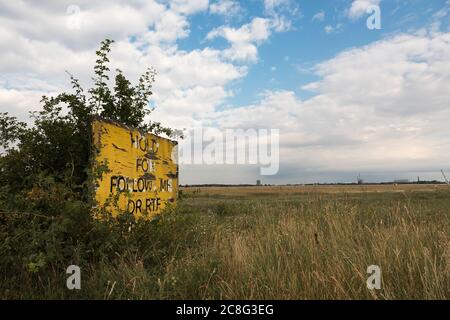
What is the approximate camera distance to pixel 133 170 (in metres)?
6.16

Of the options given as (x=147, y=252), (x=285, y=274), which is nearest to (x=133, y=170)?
(x=147, y=252)

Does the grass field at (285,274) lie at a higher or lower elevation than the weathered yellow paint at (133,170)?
lower

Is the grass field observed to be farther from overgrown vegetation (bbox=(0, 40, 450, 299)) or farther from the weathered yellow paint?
the weathered yellow paint

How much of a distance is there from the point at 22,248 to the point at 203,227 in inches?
126

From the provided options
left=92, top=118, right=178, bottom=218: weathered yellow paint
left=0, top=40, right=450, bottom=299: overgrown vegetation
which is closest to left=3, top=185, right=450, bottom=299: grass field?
left=0, top=40, right=450, bottom=299: overgrown vegetation

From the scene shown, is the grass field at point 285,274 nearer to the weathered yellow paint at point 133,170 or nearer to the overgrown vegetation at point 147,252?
the overgrown vegetation at point 147,252

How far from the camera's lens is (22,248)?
13.3 ft

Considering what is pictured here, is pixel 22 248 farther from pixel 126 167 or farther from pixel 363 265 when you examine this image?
pixel 363 265

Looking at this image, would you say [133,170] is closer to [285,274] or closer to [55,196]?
[55,196]

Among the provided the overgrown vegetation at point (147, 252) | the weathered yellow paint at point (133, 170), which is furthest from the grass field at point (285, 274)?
the weathered yellow paint at point (133, 170)

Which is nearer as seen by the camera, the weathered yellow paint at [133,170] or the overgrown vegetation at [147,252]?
the overgrown vegetation at [147,252]

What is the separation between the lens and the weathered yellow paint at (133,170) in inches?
209
